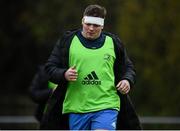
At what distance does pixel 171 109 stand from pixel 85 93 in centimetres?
1296

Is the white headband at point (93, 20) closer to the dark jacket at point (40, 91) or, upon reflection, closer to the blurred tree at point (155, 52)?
the dark jacket at point (40, 91)

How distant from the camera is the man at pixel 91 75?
887cm

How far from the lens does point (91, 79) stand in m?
8.84

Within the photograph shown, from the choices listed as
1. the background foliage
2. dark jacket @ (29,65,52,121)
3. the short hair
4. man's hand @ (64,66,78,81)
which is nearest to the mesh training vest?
man's hand @ (64,66,78,81)

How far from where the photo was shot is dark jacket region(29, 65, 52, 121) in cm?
1164

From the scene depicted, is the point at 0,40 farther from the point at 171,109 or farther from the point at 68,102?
the point at 68,102

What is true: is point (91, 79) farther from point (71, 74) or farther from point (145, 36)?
point (145, 36)

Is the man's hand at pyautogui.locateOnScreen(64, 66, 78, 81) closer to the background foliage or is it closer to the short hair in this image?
the short hair

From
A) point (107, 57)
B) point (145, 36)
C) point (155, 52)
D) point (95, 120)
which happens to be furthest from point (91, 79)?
point (145, 36)

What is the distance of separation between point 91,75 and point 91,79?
0.04 metres

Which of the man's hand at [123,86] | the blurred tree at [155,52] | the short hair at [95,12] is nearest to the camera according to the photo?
the man's hand at [123,86]

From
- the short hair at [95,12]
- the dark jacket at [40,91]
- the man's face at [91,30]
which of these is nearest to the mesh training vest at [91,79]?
the man's face at [91,30]

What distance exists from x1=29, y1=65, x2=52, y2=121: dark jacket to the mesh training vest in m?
2.70

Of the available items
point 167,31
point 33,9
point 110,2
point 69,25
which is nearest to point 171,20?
point 167,31
